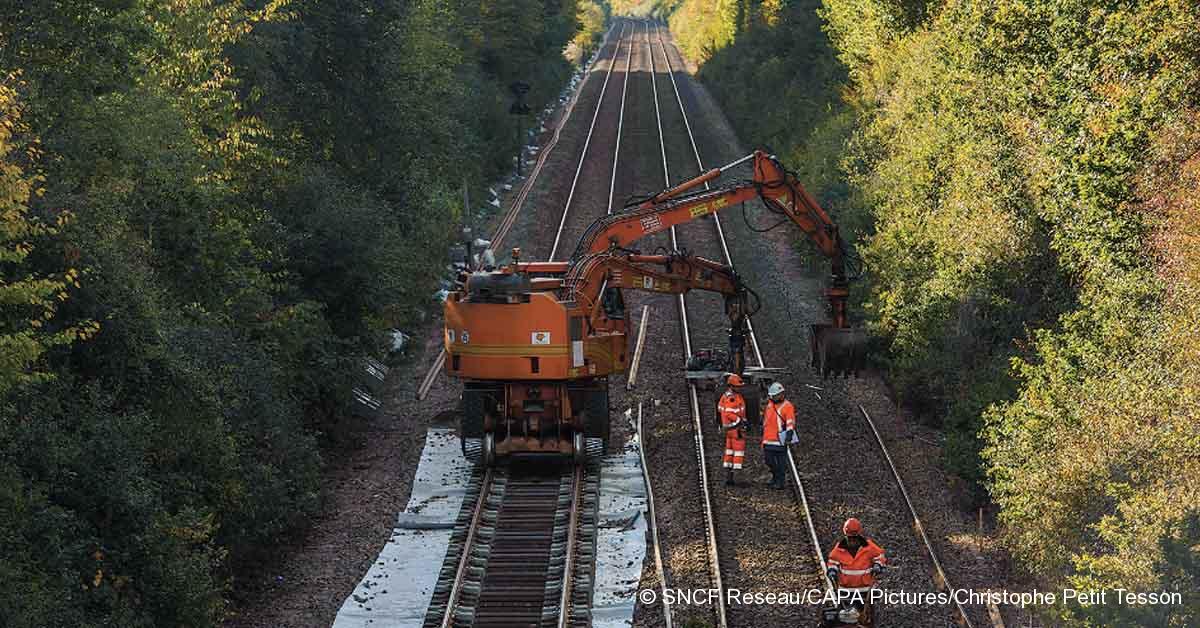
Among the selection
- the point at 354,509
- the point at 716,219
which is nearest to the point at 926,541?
the point at 354,509

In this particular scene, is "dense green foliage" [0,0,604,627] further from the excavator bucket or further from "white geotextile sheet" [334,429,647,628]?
the excavator bucket

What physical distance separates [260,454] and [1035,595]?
10.2 meters

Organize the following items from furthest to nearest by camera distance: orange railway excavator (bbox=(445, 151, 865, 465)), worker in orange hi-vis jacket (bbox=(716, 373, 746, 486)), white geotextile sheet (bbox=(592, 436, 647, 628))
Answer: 1. orange railway excavator (bbox=(445, 151, 865, 465))
2. worker in orange hi-vis jacket (bbox=(716, 373, 746, 486))
3. white geotextile sheet (bbox=(592, 436, 647, 628))

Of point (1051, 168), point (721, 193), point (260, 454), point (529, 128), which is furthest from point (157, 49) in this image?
point (529, 128)

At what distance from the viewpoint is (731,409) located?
1858cm

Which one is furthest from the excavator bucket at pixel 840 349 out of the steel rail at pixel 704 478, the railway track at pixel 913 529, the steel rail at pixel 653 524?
the steel rail at pixel 653 524

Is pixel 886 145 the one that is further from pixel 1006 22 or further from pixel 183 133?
pixel 183 133

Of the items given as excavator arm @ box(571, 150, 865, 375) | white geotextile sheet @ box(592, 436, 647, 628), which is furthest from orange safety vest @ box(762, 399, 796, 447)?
excavator arm @ box(571, 150, 865, 375)

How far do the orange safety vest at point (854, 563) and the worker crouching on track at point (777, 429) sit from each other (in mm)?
5048

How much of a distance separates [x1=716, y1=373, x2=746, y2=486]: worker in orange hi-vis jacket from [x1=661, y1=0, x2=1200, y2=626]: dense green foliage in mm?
3161

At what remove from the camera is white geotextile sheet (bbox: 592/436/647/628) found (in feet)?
48.9

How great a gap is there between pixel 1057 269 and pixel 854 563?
9.52m

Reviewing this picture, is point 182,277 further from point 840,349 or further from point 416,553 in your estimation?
point 840,349

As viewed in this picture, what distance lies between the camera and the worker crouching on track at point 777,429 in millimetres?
18141
